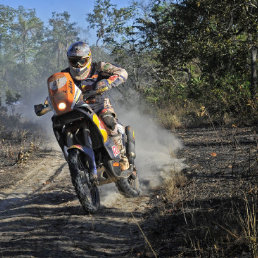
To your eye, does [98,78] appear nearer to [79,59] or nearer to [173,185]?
[79,59]

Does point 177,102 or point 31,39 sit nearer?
point 177,102

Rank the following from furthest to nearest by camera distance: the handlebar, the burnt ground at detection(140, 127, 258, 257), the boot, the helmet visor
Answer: the boot < the helmet visor < the handlebar < the burnt ground at detection(140, 127, 258, 257)

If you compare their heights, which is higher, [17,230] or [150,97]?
[150,97]

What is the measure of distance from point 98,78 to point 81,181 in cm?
163

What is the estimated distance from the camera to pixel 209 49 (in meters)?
11.8

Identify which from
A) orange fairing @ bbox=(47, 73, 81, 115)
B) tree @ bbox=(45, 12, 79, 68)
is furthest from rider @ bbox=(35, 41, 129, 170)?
tree @ bbox=(45, 12, 79, 68)

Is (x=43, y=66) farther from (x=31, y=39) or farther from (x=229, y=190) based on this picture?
(x=229, y=190)

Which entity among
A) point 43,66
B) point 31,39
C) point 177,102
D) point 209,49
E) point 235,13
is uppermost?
point 31,39

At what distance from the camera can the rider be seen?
4656 mm

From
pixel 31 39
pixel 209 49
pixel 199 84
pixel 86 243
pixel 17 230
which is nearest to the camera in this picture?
pixel 86 243

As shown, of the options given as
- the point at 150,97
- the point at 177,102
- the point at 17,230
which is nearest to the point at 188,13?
the point at 177,102

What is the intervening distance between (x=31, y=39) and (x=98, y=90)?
84.8 metres

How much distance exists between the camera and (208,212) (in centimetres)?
363

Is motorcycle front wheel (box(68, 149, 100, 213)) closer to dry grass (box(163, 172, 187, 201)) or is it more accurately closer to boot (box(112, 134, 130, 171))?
boot (box(112, 134, 130, 171))
